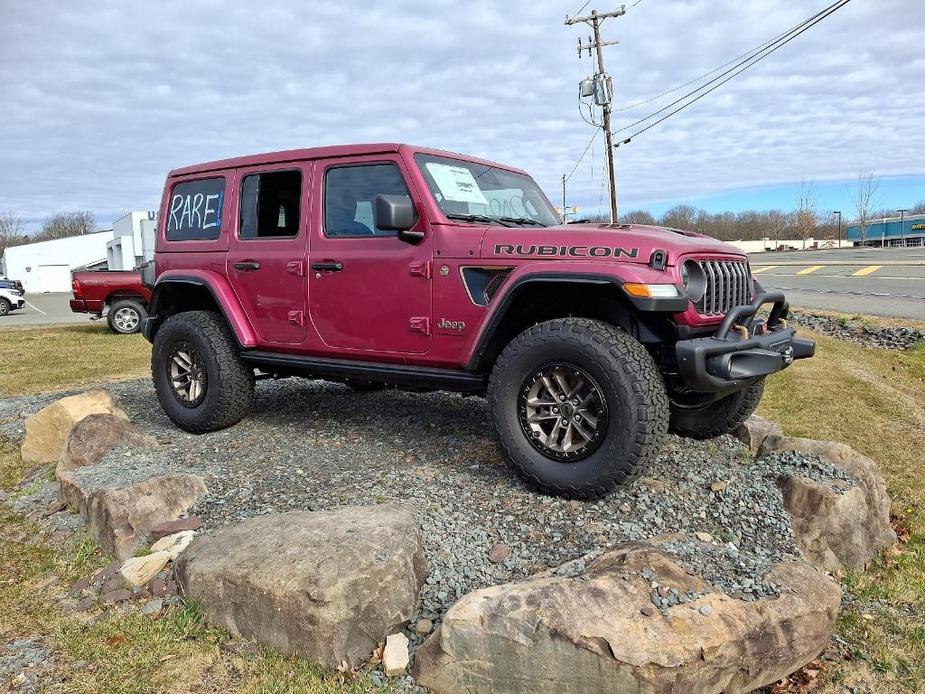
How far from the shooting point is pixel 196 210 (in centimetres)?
528

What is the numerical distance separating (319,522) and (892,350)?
31.0 feet

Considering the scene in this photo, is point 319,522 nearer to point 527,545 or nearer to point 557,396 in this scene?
point 527,545

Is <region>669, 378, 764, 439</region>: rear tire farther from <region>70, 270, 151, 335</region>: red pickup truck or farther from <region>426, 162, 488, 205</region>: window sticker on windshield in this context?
<region>70, 270, 151, 335</region>: red pickup truck

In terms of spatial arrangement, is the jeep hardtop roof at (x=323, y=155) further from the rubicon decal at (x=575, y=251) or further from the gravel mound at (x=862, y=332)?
the gravel mound at (x=862, y=332)

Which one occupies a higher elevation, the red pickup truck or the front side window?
the front side window

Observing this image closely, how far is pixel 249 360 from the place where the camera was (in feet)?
16.4

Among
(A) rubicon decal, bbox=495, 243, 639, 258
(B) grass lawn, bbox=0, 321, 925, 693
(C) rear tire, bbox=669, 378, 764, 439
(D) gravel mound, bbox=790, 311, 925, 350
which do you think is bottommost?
(B) grass lawn, bbox=0, 321, 925, 693

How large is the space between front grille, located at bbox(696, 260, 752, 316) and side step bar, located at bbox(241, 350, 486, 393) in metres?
1.27

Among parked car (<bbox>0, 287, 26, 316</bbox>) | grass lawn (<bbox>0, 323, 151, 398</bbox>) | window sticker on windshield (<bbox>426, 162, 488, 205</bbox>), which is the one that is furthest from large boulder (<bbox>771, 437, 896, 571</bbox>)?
parked car (<bbox>0, 287, 26, 316</bbox>)

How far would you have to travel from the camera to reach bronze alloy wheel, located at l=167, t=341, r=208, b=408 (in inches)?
203

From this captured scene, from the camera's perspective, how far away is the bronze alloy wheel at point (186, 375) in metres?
5.16

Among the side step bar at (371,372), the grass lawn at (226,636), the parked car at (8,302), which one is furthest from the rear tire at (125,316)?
the parked car at (8,302)

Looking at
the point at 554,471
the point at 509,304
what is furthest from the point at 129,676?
the point at 509,304

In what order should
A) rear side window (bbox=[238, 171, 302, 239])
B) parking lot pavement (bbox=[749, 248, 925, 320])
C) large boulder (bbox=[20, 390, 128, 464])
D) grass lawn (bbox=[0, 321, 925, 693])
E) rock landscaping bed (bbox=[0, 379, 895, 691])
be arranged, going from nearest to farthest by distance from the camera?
rock landscaping bed (bbox=[0, 379, 895, 691]), grass lawn (bbox=[0, 321, 925, 693]), rear side window (bbox=[238, 171, 302, 239]), large boulder (bbox=[20, 390, 128, 464]), parking lot pavement (bbox=[749, 248, 925, 320])
